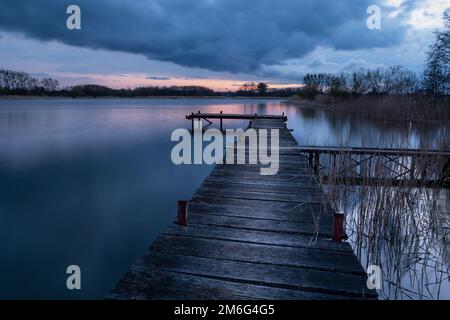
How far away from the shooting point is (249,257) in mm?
2670

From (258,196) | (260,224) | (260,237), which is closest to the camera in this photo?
(260,237)

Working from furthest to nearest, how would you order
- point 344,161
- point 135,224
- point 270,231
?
point 344,161
point 135,224
point 270,231

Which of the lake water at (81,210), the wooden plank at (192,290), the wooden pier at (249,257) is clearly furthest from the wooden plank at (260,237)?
the lake water at (81,210)

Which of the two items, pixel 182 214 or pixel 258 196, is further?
→ pixel 258 196

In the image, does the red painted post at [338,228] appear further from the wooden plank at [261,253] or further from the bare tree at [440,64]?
the bare tree at [440,64]

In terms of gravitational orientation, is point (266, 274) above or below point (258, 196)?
below

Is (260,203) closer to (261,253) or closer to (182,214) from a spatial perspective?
(182,214)

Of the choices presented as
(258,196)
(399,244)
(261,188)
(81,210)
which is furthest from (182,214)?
(81,210)

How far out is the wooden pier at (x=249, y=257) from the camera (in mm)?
2195

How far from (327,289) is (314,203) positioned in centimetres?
206

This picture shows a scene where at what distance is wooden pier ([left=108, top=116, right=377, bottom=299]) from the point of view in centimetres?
220
